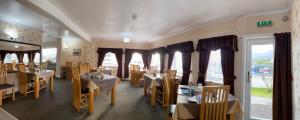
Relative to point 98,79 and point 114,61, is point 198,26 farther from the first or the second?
point 114,61

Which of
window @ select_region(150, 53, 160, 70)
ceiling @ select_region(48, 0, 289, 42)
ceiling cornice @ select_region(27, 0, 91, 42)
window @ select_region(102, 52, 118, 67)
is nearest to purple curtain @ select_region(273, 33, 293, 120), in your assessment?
ceiling @ select_region(48, 0, 289, 42)

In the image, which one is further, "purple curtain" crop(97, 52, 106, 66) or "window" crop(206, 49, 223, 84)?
"purple curtain" crop(97, 52, 106, 66)

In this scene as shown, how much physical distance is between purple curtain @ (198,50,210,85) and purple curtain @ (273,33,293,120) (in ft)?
5.00

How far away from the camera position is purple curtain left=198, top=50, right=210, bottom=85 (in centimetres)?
404

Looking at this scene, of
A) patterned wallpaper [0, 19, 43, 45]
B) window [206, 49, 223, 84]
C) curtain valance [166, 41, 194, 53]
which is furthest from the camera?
curtain valance [166, 41, 194, 53]

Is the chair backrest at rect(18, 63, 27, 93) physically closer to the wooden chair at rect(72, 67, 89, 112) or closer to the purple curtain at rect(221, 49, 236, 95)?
the wooden chair at rect(72, 67, 89, 112)

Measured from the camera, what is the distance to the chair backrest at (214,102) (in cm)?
198

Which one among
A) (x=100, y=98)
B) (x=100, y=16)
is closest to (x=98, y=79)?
(x=100, y=98)

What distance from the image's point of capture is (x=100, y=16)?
372 centimetres

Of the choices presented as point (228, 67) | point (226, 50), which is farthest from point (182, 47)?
point (228, 67)

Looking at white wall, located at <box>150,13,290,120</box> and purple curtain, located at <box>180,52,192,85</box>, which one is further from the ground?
white wall, located at <box>150,13,290,120</box>

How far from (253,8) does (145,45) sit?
6399 mm

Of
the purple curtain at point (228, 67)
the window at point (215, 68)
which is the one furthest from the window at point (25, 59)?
the purple curtain at point (228, 67)

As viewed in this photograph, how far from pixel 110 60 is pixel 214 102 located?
757cm
